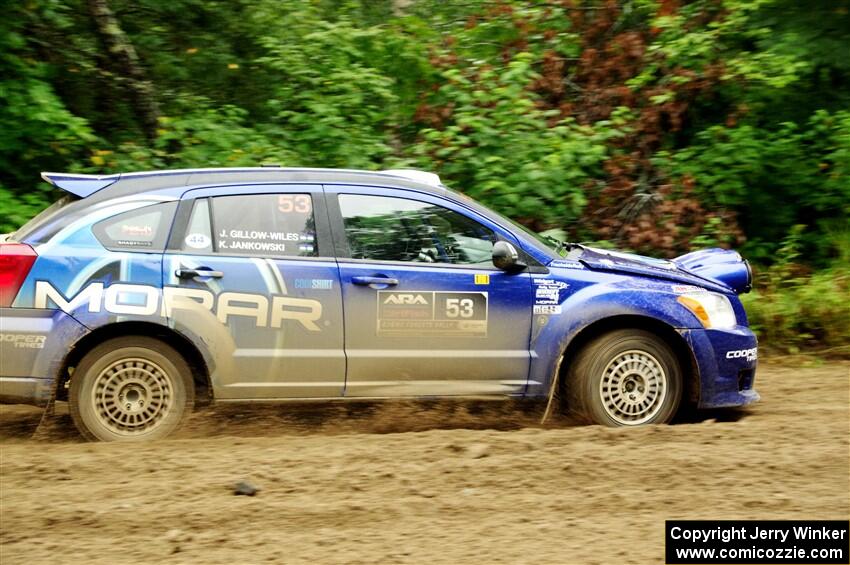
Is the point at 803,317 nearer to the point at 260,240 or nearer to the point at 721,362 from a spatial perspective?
the point at 721,362

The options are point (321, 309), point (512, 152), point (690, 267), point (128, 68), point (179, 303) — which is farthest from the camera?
point (128, 68)

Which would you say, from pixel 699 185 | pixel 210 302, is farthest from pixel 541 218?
pixel 210 302

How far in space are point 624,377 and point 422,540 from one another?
2449 mm

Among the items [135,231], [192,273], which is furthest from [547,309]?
[135,231]

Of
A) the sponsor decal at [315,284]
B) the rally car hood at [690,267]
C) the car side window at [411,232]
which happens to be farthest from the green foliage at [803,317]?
the sponsor decal at [315,284]

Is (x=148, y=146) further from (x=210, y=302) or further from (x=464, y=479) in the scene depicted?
(x=464, y=479)

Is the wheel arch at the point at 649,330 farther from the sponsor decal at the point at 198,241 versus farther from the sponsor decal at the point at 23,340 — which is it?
the sponsor decal at the point at 23,340

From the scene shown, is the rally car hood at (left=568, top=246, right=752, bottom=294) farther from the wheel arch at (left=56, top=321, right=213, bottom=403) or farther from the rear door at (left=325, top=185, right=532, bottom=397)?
the wheel arch at (left=56, top=321, right=213, bottom=403)

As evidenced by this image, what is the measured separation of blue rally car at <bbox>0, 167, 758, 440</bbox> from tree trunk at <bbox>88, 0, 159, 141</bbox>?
4.83m

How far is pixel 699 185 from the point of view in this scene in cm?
1117

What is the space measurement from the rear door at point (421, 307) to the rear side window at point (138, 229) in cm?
109

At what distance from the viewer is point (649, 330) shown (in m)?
6.87

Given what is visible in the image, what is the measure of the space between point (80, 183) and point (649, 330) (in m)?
3.90

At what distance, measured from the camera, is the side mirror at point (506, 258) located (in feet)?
21.7
